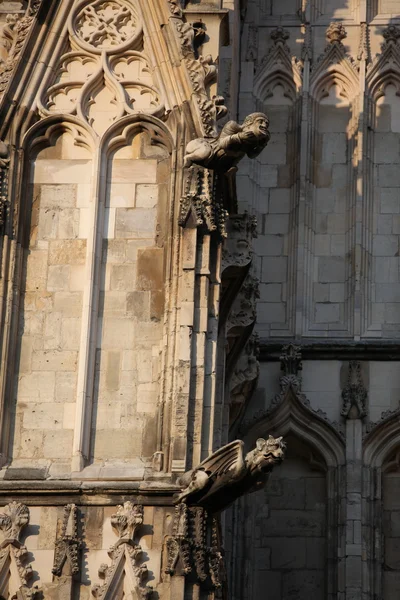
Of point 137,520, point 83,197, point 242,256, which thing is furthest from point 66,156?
point 137,520

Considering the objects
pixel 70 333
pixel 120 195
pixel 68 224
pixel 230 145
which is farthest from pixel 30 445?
pixel 230 145

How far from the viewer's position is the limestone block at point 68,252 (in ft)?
87.3

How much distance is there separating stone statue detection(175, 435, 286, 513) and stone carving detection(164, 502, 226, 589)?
129mm

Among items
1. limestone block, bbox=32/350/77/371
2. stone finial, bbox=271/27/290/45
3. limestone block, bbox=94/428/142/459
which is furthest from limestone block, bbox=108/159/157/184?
stone finial, bbox=271/27/290/45

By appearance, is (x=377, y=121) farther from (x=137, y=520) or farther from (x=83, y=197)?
(x=137, y=520)

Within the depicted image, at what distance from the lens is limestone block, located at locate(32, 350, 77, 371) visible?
26125 mm

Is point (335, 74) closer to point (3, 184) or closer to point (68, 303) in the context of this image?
point (3, 184)

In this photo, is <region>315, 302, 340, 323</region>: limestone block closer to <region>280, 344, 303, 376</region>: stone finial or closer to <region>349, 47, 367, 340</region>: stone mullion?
<region>349, 47, 367, 340</region>: stone mullion

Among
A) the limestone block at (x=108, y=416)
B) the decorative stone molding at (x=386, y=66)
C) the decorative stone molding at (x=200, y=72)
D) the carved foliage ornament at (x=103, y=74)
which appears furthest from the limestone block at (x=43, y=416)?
the decorative stone molding at (x=386, y=66)

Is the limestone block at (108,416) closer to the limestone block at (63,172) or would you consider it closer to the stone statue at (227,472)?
the stone statue at (227,472)

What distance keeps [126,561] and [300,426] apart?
5567 millimetres

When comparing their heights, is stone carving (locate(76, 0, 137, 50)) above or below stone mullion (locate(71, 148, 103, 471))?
above

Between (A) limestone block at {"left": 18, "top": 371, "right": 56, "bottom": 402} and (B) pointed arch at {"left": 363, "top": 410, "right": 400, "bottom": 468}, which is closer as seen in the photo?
(A) limestone block at {"left": 18, "top": 371, "right": 56, "bottom": 402}

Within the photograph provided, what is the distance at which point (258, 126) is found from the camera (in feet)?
86.3
